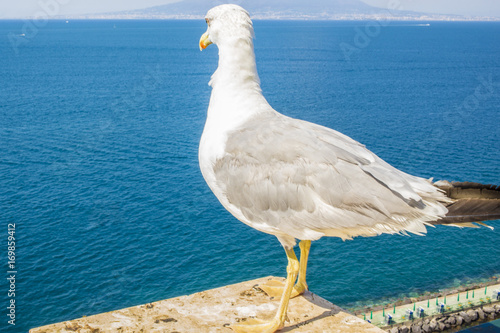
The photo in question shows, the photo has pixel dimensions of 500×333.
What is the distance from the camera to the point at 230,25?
7969mm

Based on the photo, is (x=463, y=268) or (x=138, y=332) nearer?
(x=138, y=332)

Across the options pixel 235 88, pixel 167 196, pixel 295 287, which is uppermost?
pixel 167 196

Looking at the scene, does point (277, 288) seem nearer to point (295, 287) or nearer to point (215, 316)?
point (295, 287)

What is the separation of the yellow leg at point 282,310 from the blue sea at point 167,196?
24.7 m

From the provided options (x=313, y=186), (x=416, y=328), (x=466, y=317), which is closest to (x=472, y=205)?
(x=313, y=186)

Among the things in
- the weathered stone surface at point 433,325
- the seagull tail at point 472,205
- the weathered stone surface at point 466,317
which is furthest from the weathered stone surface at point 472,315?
the seagull tail at point 472,205

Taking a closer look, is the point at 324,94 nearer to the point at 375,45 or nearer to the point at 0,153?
the point at 0,153

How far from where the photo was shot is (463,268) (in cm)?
3597

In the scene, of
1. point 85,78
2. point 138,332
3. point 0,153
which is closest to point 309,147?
point 138,332

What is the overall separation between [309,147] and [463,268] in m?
33.3

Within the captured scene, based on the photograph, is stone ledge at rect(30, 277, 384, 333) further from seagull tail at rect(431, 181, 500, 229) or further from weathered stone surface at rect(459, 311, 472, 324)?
weathered stone surface at rect(459, 311, 472, 324)

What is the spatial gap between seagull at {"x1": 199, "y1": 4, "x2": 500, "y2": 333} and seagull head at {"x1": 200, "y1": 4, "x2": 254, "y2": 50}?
2cm

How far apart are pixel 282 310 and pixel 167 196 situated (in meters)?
36.9

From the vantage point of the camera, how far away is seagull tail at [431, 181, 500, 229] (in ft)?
21.4
